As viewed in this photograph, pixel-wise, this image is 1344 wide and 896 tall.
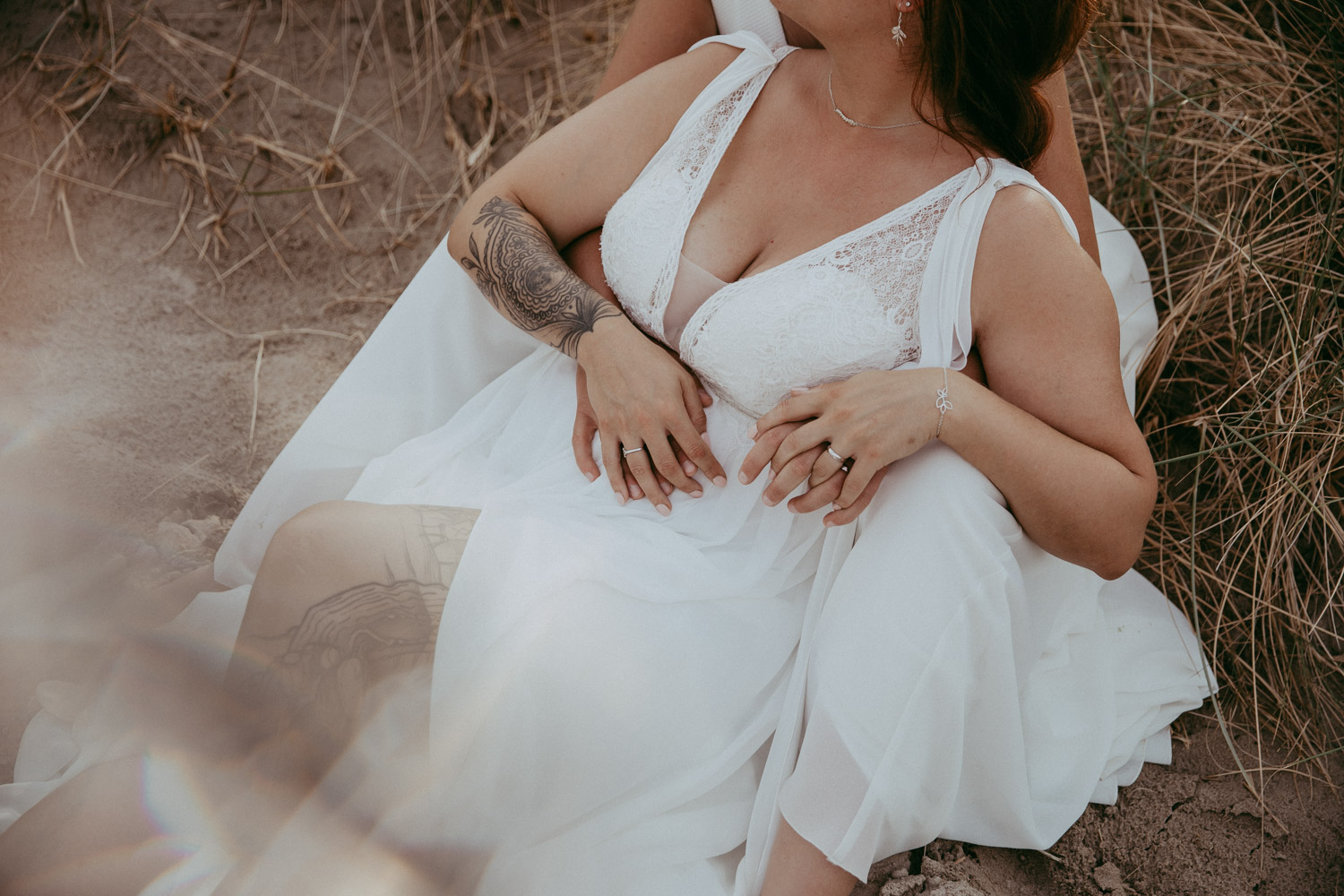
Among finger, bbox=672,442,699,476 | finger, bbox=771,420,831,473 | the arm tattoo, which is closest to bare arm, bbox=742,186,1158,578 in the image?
finger, bbox=771,420,831,473

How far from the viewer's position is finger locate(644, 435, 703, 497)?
1.62 m

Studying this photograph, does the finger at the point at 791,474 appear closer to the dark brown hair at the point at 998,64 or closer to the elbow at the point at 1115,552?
the elbow at the point at 1115,552

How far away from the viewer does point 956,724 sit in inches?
54.4

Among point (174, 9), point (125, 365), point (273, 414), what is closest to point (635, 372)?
point (273, 414)

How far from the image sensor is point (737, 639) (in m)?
1.50

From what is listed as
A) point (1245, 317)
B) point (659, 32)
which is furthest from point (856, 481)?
point (1245, 317)

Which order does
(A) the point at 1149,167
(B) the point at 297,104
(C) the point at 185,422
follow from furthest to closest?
(B) the point at 297,104
(C) the point at 185,422
(A) the point at 1149,167

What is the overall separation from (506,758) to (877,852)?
0.69 m

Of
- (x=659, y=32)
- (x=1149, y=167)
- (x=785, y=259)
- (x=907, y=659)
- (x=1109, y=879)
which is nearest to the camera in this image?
(x=907, y=659)

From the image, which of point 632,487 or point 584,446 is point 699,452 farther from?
point 584,446

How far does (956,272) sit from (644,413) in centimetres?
60

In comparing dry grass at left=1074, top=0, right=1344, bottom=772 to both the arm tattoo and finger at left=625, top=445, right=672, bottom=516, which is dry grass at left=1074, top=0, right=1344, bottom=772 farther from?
the arm tattoo

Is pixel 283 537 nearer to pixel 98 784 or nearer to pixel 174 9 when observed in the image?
pixel 98 784

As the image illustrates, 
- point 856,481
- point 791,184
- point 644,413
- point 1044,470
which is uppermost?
point 791,184
